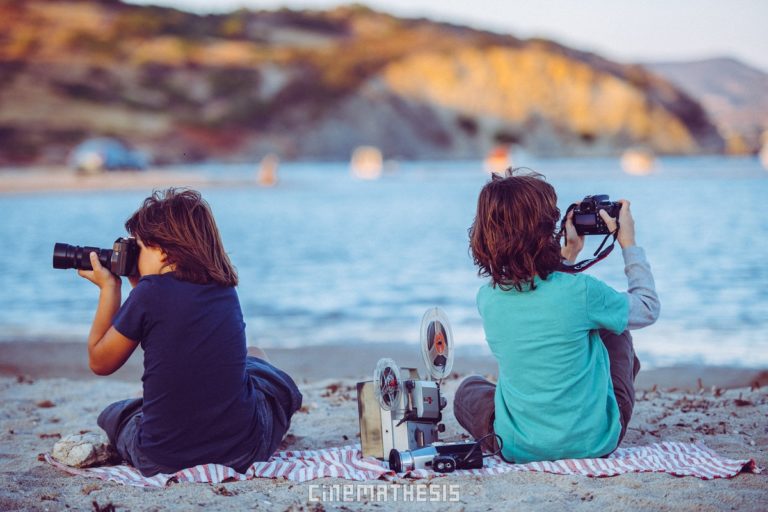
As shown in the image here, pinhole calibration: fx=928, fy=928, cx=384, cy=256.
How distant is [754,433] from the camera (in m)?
4.08

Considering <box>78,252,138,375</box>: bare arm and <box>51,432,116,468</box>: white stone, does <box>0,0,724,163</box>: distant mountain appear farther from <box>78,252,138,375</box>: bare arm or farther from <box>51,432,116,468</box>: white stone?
<box>78,252,138,375</box>: bare arm

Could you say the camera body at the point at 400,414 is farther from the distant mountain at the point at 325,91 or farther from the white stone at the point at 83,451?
the distant mountain at the point at 325,91

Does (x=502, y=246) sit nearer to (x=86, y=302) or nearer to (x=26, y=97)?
(x=86, y=302)

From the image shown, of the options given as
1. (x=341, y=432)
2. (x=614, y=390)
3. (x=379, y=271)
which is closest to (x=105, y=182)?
(x=379, y=271)

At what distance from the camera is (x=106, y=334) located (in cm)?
337

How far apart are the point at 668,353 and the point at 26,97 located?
83682 millimetres

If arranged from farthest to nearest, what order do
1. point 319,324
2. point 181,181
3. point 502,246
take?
point 181,181 < point 319,324 < point 502,246

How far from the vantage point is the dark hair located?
325cm

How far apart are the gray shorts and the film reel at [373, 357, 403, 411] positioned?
409 mm

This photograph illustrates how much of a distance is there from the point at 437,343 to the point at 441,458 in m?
0.44

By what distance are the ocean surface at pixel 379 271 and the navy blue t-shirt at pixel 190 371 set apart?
380 cm

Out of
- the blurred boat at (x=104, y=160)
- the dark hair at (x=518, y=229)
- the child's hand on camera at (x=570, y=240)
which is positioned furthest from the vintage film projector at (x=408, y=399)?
the blurred boat at (x=104, y=160)

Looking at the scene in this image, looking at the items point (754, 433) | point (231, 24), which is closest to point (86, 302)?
point (754, 433)

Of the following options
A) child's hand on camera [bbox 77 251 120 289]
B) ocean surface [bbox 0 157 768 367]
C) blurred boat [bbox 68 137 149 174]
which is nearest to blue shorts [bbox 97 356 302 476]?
child's hand on camera [bbox 77 251 120 289]
